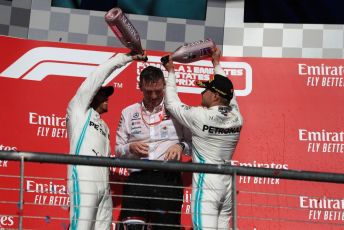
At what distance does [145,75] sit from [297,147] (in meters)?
1.52

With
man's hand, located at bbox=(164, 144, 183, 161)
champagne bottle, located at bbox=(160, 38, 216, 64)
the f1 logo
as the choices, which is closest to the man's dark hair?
champagne bottle, located at bbox=(160, 38, 216, 64)

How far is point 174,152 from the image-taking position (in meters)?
4.87

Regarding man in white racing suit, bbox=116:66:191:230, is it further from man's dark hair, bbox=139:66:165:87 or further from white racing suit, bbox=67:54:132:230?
white racing suit, bbox=67:54:132:230

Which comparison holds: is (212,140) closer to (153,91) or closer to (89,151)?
(153,91)

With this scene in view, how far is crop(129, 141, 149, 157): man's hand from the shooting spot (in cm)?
494

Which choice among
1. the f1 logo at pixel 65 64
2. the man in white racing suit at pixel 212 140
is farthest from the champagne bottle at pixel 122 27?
the f1 logo at pixel 65 64

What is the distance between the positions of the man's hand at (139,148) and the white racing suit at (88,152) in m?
0.17

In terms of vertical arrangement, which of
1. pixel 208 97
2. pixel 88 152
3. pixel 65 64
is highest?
pixel 65 64

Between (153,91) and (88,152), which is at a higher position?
(153,91)

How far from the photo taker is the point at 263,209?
18.7 feet

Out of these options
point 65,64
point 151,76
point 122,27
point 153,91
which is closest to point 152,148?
point 153,91

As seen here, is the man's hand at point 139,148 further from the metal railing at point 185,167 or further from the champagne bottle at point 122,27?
the metal railing at point 185,167

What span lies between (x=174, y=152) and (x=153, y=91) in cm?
47

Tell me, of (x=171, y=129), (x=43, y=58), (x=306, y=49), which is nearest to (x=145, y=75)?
(x=171, y=129)
